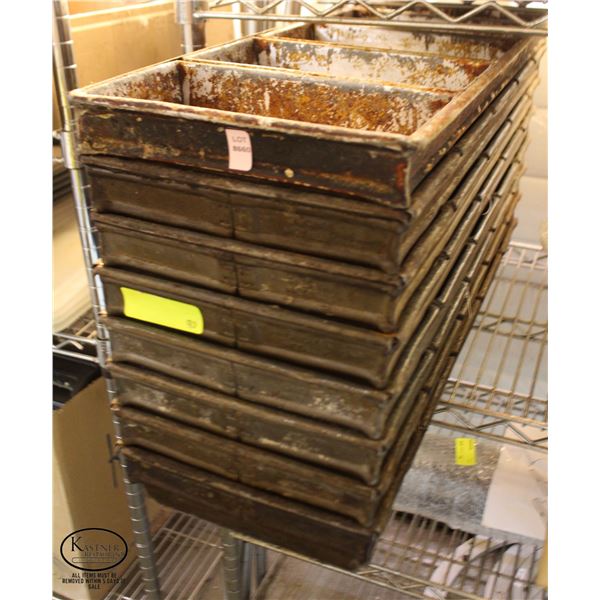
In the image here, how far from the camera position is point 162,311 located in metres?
0.87

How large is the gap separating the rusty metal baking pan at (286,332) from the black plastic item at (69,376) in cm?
59

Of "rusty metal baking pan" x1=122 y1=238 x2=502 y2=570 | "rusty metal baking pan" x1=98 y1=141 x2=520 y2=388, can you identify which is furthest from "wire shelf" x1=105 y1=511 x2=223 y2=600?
"rusty metal baking pan" x1=98 y1=141 x2=520 y2=388

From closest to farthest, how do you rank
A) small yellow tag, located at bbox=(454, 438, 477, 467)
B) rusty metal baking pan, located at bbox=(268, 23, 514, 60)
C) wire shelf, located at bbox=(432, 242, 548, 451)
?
rusty metal baking pan, located at bbox=(268, 23, 514, 60)
small yellow tag, located at bbox=(454, 438, 477, 467)
wire shelf, located at bbox=(432, 242, 548, 451)

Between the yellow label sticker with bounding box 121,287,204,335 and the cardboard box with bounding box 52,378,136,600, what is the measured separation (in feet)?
1.99

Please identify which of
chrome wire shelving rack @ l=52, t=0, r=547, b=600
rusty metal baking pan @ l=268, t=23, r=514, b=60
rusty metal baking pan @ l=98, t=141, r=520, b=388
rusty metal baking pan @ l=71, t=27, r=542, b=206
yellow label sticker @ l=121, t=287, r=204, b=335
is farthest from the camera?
rusty metal baking pan @ l=268, t=23, r=514, b=60

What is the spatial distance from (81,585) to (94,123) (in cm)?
124

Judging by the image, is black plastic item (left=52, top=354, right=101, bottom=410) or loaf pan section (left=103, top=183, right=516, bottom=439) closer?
loaf pan section (left=103, top=183, right=516, bottom=439)

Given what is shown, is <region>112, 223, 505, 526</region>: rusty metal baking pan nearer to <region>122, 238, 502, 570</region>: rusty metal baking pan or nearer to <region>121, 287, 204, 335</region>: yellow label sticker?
<region>122, 238, 502, 570</region>: rusty metal baking pan

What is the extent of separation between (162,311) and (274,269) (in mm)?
196

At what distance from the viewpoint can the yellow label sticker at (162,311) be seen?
859mm

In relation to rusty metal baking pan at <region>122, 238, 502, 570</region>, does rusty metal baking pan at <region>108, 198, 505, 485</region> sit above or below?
above

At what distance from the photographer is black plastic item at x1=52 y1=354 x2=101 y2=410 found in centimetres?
140

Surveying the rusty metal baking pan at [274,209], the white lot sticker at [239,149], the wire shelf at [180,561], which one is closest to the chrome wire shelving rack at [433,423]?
the wire shelf at [180,561]

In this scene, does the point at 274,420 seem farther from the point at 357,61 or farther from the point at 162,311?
the point at 357,61
